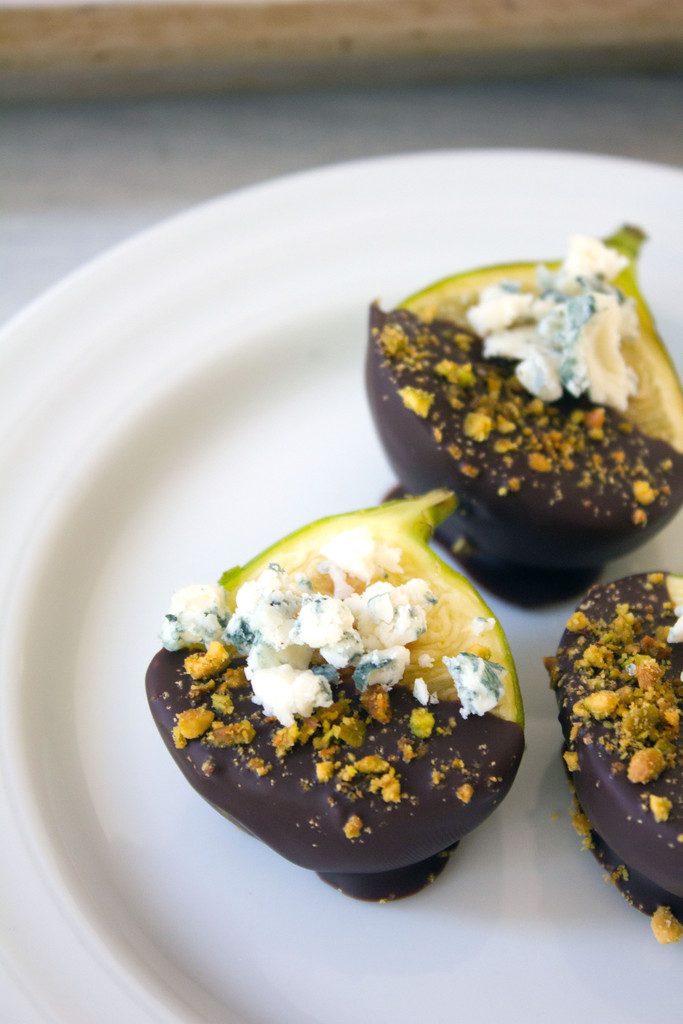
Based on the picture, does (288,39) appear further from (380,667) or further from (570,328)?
(380,667)

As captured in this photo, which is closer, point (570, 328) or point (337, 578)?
point (337, 578)

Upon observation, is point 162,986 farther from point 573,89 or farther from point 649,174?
point 573,89

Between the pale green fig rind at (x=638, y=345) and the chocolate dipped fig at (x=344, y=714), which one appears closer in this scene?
the chocolate dipped fig at (x=344, y=714)

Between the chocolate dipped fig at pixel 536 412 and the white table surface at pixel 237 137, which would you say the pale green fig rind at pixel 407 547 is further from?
the white table surface at pixel 237 137

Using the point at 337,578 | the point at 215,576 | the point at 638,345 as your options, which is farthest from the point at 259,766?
the point at 638,345

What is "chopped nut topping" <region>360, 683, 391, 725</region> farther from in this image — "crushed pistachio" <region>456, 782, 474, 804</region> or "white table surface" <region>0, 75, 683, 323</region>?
"white table surface" <region>0, 75, 683, 323</region>

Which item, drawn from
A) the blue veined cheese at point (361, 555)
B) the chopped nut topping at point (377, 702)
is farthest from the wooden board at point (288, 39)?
the chopped nut topping at point (377, 702)
